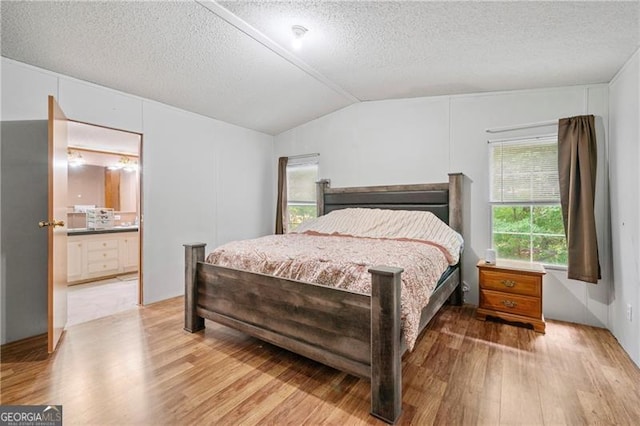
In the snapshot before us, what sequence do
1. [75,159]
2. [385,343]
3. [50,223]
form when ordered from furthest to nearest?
[75,159], [50,223], [385,343]

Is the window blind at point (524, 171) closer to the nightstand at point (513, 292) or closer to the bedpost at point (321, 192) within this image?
the nightstand at point (513, 292)

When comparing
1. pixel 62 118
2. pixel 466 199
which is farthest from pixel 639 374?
pixel 62 118

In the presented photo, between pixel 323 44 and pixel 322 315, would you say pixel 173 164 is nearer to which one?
pixel 323 44

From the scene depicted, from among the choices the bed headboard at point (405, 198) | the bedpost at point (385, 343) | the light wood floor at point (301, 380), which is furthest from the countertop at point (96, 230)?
the bedpost at point (385, 343)

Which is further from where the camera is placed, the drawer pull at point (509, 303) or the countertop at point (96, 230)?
the countertop at point (96, 230)

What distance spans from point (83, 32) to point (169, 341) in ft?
8.54

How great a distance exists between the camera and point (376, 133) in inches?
168

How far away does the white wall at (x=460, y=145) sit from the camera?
2.96 m

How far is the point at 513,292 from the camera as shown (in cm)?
292

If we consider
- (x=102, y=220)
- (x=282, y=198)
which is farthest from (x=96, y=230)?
(x=282, y=198)

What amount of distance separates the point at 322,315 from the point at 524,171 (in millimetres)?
2834

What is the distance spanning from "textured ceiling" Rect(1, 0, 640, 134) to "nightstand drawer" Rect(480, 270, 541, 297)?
1.93 meters

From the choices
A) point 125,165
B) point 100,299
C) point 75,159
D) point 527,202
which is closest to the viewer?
point 527,202

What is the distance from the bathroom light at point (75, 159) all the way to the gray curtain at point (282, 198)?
11.6ft
